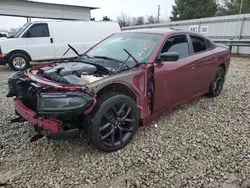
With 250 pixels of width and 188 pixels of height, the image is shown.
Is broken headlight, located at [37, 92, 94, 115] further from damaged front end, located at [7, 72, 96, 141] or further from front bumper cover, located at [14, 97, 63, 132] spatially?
front bumper cover, located at [14, 97, 63, 132]

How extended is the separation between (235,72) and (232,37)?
5819 millimetres

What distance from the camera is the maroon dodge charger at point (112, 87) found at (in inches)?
94.1

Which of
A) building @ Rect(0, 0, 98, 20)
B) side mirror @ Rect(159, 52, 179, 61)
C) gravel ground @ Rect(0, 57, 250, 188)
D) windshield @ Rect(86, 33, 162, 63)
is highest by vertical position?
building @ Rect(0, 0, 98, 20)

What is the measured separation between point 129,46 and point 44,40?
659cm

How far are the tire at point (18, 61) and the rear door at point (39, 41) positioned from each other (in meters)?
0.30

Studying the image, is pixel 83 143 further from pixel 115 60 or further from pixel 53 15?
pixel 53 15

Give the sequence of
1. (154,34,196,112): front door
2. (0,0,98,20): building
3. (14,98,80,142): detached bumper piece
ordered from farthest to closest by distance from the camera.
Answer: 1. (0,0,98,20): building
2. (154,34,196,112): front door
3. (14,98,80,142): detached bumper piece

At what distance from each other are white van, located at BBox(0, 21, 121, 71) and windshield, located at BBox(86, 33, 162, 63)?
5.73m

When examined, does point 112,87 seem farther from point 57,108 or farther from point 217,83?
point 217,83

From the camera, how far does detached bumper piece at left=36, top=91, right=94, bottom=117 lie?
2248 mm

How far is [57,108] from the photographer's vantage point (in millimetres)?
2246

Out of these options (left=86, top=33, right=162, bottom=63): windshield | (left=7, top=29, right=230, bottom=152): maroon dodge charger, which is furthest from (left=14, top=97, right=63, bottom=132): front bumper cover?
(left=86, top=33, right=162, bottom=63): windshield

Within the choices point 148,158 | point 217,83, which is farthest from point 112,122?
point 217,83

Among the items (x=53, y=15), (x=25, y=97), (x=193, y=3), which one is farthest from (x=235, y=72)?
(x=193, y=3)
